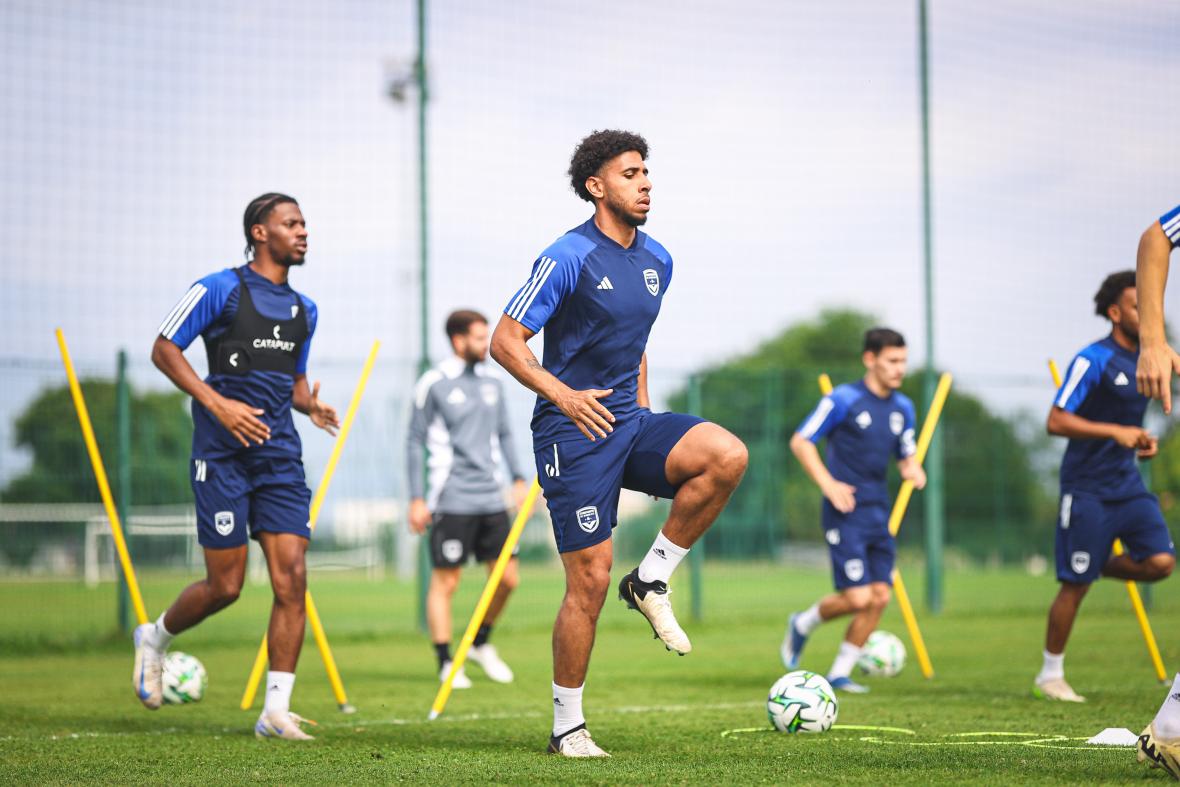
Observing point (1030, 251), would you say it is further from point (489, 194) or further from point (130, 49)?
point (130, 49)

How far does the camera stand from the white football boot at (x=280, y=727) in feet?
20.1

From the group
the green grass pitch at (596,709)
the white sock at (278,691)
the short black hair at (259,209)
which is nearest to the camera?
the green grass pitch at (596,709)

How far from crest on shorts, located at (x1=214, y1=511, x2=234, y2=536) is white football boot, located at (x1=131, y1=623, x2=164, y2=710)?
689mm

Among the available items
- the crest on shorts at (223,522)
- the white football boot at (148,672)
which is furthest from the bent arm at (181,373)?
the white football boot at (148,672)

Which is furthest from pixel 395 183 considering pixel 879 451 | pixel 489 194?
pixel 879 451

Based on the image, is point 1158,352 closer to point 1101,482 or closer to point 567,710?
point 567,710

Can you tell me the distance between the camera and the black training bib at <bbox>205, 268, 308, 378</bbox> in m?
6.50

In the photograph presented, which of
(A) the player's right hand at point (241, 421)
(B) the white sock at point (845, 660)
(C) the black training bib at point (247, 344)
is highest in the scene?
(C) the black training bib at point (247, 344)

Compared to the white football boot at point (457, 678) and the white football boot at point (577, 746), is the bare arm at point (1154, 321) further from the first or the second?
the white football boot at point (457, 678)

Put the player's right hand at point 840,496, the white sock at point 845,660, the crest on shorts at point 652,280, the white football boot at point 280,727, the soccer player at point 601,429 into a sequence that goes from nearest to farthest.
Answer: the soccer player at point 601,429 < the crest on shorts at point 652,280 < the white football boot at point 280,727 < the white sock at point 845,660 < the player's right hand at point 840,496

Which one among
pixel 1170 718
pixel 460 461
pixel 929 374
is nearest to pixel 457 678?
pixel 460 461

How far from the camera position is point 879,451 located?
8.97 m

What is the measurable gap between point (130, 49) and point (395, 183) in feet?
8.90

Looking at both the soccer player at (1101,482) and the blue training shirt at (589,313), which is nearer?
the blue training shirt at (589,313)
